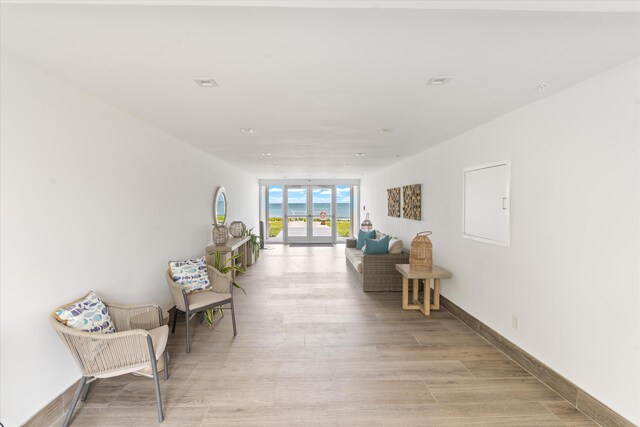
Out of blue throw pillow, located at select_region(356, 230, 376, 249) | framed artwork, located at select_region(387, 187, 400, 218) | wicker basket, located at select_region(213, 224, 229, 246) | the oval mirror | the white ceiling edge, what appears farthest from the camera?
blue throw pillow, located at select_region(356, 230, 376, 249)

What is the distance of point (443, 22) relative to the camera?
1481 millimetres

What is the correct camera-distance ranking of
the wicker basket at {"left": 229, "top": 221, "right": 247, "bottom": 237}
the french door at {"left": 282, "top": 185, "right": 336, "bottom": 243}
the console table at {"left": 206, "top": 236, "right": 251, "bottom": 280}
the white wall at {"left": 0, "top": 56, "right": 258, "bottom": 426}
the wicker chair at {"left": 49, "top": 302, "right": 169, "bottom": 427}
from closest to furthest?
the white wall at {"left": 0, "top": 56, "right": 258, "bottom": 426}, the wicker chair at {"left": 49, "top": 302, "right": 169, "bottom": 427}, the console table at {"left": 206, "top": 236, "right": 251, "bottom": 280}, the wicker basket at {"left": 229, "top": 221, "right": 247, "bottom": 237}, the french door at {"left": 282, "top": 185, "right": 336, "bottom": 243}

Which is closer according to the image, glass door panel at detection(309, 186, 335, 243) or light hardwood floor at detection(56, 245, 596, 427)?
light hardwood floor at detection(56, 245, 596, 427)

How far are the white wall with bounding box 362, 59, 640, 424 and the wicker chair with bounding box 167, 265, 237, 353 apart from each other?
2993 millimetres

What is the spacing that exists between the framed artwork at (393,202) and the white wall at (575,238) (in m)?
3.06

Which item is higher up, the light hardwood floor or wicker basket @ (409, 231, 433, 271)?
wicker basket @ (409, 231, 433, 271)

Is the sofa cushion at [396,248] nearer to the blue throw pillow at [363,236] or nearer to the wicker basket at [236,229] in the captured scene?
the blue throw pillow at [363,236]

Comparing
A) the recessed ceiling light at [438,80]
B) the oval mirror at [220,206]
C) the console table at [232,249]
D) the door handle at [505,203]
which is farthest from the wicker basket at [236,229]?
the recessed ceiling light at [438,80]

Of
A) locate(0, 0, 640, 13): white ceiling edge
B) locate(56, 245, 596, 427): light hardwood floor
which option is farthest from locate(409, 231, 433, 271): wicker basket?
locate(0, 0, 640, 13): white ceiling edge

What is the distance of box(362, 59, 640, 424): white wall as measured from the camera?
1.98 meters

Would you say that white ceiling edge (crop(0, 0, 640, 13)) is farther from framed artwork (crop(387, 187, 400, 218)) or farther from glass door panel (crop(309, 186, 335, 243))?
glass door panel (crop(309, 186, 335, 243))

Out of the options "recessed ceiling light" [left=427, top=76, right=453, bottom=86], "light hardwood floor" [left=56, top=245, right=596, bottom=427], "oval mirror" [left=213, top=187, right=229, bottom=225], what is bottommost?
"light hardwood floor" [left=56, top=245, right=596, bottom=427]

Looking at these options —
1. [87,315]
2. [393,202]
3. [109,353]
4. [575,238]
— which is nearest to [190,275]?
[87,315]

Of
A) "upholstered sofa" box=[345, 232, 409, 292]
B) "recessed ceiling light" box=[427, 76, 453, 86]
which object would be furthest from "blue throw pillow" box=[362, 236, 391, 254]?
"recessed ceiling light" box=[427, 76, 453, 86]
